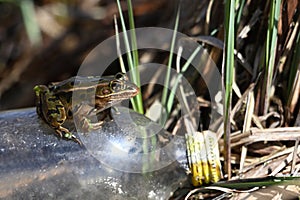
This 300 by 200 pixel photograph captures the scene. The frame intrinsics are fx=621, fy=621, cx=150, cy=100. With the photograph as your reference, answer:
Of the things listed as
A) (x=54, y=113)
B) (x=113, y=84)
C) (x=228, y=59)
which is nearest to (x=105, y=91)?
(x=113, y=84)

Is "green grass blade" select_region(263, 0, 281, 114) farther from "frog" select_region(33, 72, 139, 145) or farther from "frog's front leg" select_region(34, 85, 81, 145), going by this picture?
"frog's front leg" select_region(34, 85, 81, 145)

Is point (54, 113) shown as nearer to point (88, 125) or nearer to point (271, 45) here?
point (88, 125)

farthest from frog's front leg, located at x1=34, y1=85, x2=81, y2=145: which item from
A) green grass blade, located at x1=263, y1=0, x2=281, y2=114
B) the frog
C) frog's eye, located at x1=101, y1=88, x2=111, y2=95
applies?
green grass blade, located at x1=263, y1=0, x2=281, y2=114

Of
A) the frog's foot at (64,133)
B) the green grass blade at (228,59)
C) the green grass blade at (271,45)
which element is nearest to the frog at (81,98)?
the frog's foot at (64,133)

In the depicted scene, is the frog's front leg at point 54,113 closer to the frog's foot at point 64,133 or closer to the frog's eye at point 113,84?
the frog's foot at point 64,133

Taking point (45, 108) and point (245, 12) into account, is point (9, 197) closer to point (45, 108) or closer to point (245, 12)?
point (45, 108)

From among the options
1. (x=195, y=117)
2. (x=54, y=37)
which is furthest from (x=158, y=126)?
(x=54, y=37)

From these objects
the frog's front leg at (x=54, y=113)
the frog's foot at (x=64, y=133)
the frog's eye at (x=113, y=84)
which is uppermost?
the frog's eye at (x=113, y=84)
